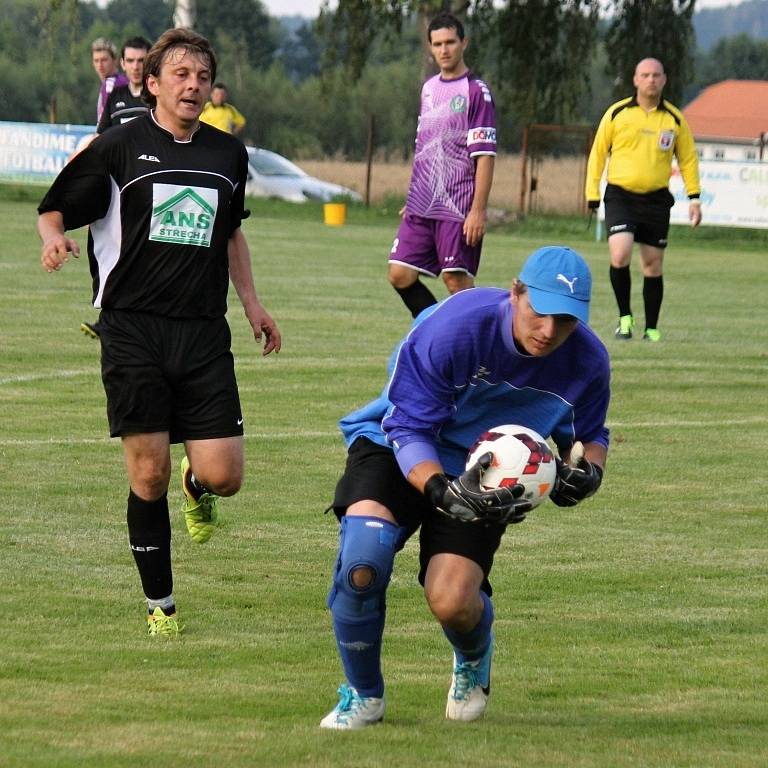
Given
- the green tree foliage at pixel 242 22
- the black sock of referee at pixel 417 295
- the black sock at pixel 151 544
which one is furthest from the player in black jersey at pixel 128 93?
the green tree foliage at pixel 242 22

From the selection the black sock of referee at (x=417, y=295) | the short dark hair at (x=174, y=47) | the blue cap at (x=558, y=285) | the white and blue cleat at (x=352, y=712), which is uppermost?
the short dark hair at (x=174, y=47)

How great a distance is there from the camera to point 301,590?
22.1 ft

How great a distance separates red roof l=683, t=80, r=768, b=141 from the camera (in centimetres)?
9019

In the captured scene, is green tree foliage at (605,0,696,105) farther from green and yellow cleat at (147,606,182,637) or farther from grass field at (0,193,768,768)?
green and yellow cleat at (147,606,182,637)

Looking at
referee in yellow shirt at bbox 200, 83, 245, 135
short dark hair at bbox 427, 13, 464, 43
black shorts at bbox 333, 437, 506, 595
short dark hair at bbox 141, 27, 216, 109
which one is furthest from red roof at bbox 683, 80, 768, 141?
black shorts at bbox 333, 437, 506, 595

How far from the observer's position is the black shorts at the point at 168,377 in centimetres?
612

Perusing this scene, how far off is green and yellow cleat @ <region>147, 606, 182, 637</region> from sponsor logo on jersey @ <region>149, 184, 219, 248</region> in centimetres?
133

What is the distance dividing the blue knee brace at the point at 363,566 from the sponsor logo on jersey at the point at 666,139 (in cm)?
1030

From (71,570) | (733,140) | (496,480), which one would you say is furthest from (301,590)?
(733,140)

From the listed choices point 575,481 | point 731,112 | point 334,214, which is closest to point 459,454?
point 575,481

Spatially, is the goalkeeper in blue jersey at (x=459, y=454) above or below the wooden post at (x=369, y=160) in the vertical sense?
above

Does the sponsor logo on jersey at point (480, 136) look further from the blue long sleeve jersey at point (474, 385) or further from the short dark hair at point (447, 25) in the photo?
the blue long sleeve jersey at point (474, 385)

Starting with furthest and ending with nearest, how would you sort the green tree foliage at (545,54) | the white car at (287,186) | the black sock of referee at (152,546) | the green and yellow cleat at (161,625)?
the white car at (287,186), the green tree foliage at (545,54), the black sock of referee at (152,546), the green and yellow cleat at (161,625)

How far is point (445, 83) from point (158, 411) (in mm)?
6580
